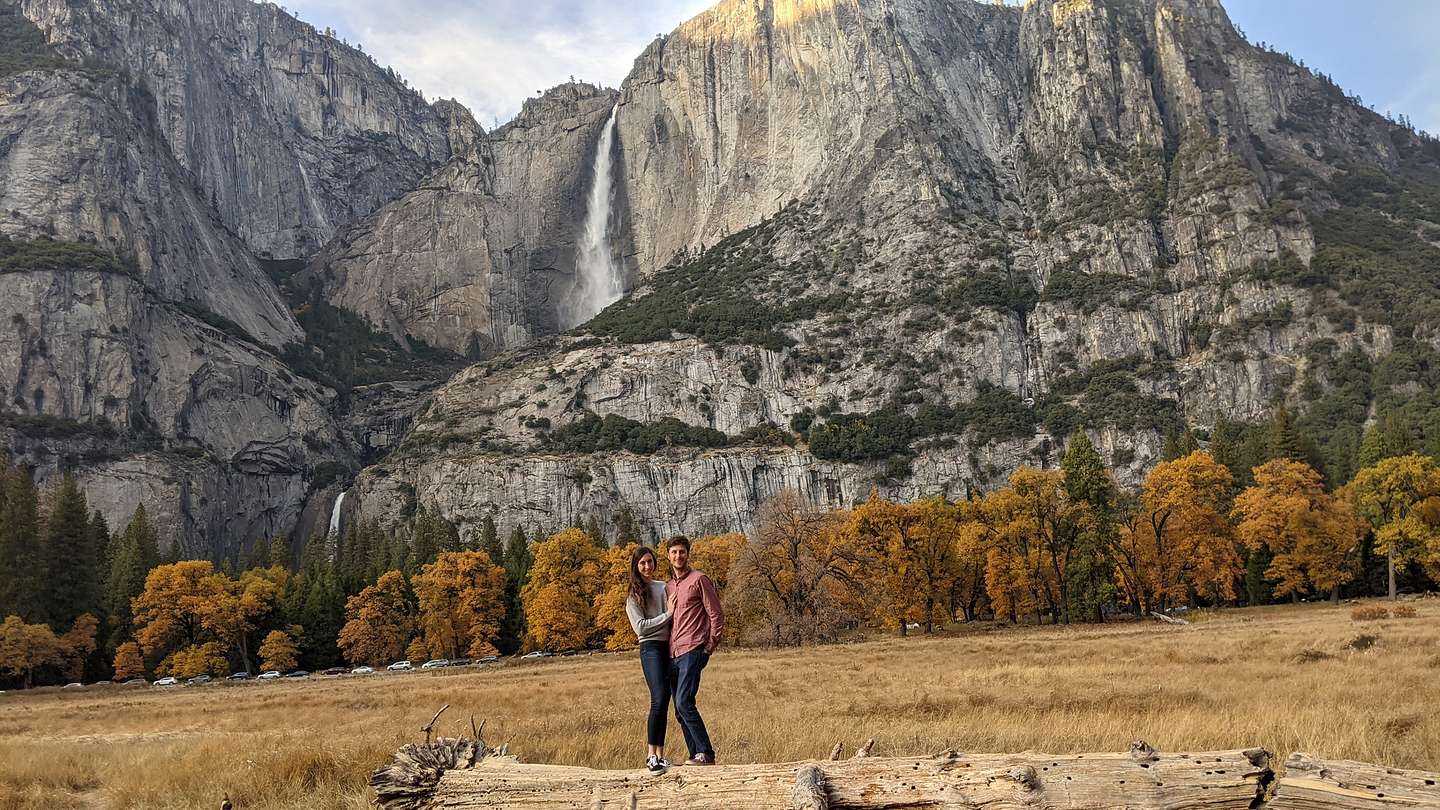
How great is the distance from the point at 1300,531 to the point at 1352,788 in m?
64.3

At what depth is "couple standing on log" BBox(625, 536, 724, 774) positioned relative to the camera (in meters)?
9.88

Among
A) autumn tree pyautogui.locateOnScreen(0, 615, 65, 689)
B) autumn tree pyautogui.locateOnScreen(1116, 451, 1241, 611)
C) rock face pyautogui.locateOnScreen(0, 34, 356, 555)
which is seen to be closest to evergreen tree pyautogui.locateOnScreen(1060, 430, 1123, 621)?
autumn tree pyautogui.locateOnScreen(1116, 451, 1241, 611)

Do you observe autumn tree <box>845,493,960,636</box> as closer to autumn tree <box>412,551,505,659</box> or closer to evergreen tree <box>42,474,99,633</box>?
autumn tree <box>412,551,505,659</box>

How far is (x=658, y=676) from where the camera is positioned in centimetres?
1021

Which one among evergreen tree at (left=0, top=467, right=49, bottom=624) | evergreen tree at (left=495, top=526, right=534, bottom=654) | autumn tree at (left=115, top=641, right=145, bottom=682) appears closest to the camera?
evergreen tree at (left=0, top=467, right=49, bottom=624)

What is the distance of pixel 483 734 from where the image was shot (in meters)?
16.0

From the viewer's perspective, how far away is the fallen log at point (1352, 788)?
594cm

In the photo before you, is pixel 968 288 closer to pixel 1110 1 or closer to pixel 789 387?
pixel 789 387

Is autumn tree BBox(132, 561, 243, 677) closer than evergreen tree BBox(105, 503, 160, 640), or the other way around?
autumn tree BBox(132, 561, 243, 677)

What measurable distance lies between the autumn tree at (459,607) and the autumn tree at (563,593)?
9.87ft

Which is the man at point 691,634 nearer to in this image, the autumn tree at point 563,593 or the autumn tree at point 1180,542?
the autumn tree at point 1180,542

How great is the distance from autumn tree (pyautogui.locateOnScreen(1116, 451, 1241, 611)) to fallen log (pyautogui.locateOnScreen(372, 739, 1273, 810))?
57.4 metres

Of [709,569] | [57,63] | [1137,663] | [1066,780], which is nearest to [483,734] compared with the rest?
[1066,780]

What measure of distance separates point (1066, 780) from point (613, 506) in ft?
426
